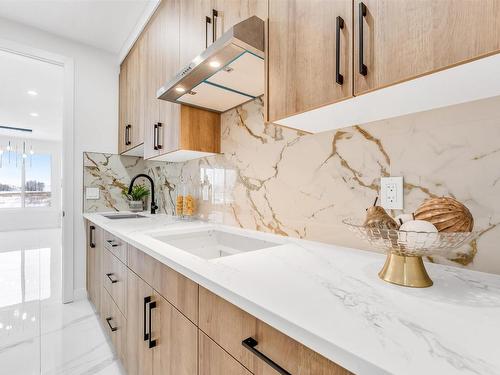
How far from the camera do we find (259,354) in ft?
1.86

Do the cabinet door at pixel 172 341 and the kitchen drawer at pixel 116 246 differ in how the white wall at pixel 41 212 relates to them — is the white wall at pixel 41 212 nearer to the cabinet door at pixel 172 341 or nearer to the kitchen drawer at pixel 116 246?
the kitchen drawer at pixel 116 246

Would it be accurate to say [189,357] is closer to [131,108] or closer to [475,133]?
[475,133]

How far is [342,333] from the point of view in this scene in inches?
17.3

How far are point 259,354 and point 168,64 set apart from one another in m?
1.84

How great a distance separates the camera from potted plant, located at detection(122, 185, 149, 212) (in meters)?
2.77

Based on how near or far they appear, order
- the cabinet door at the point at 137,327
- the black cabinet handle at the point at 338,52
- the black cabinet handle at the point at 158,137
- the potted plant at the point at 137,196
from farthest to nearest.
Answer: the potted plant at the point at 137,196 → the black cabinet handle at the point at 158,137 → the cabinet door at the point at 137,327 → the black cabinet handle at the point at 338,52

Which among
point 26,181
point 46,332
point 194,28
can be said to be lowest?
point 46,332

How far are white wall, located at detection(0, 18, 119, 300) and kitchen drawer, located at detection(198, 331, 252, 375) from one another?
2392 millimetres

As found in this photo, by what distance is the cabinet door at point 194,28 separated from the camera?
1.40 meters

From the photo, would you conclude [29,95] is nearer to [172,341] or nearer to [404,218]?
[172,341]

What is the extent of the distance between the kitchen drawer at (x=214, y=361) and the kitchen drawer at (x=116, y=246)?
0.89m

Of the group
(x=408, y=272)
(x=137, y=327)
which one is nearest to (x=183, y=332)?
(x=137, y=327)

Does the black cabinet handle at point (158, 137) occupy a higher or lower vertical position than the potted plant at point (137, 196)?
higher

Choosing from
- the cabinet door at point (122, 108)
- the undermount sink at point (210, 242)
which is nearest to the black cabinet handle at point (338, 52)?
the undermount sink at point (210, 242)
